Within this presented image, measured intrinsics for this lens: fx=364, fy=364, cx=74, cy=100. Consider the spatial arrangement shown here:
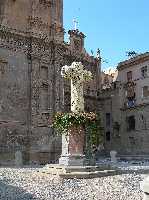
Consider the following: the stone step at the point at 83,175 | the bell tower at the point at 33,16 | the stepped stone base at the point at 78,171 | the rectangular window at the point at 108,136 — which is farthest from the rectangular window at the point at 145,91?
the stone step at the point at 83,175

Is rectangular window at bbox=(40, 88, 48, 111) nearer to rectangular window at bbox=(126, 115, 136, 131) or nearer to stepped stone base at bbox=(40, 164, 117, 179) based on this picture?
rectangular window at bbox=(126, 115, 136, 131)

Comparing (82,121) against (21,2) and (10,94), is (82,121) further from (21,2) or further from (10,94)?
(21,2)

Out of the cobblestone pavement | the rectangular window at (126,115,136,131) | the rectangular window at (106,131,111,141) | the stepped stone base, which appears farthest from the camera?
the rectangular window at (106,131,111,141)

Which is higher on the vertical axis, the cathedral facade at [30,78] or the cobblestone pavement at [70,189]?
the cathedral facade at [30,78]

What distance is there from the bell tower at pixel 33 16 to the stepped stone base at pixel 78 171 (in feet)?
59.3

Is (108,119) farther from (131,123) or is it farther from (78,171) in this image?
(78,171)

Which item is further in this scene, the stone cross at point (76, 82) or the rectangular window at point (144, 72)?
the rectangular window at point (144, 72)

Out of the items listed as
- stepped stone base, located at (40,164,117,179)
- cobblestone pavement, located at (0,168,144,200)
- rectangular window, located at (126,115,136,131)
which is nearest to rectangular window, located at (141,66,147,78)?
rectangular window, located at (126,115,136,131)

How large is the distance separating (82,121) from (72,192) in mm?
4556

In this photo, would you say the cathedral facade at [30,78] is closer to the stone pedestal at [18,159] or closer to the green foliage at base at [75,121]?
the stone pedestal at [18,159]

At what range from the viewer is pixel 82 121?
45.7 feet

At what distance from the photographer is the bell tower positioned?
29234 millimetres

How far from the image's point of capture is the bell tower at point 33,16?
95.9 ft

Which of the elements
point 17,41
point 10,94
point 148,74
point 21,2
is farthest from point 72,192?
point 148,74
